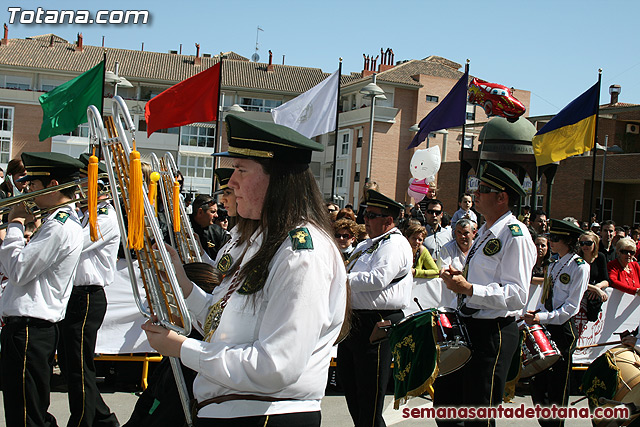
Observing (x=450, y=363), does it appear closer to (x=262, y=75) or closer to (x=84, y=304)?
(x=84, y=304)

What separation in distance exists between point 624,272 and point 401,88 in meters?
49.3

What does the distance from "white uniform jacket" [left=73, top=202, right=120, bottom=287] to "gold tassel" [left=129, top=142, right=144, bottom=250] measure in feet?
9.38

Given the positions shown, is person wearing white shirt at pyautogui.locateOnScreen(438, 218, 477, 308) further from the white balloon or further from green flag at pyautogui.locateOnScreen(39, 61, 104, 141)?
the white balloon

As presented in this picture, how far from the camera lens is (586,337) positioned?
8.27m

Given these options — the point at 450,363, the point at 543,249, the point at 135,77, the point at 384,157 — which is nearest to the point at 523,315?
the point at 450,363

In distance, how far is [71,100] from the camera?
44.0 feet

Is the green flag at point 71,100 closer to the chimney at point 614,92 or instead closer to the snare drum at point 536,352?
the snare drum at point 536,352

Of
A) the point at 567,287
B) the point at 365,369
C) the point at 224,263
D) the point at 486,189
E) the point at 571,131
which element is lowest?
the point at 365,369

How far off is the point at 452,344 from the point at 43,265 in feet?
9.21

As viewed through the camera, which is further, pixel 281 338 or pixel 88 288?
pixel 88 288

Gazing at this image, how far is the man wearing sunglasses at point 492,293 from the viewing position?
4.38 metres

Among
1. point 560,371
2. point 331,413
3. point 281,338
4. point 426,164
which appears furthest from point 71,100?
point 281,338

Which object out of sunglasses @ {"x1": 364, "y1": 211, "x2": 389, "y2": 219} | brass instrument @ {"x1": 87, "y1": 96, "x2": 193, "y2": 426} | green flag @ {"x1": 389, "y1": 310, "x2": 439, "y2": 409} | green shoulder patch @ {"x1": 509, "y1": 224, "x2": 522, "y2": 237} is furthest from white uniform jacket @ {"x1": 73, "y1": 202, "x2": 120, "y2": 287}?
green shoulder patch @ {"x1": 509, "y1": 224, "x2": 522, "y2": 237}

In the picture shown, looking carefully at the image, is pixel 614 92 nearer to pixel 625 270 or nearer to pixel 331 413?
pixel 625 270
